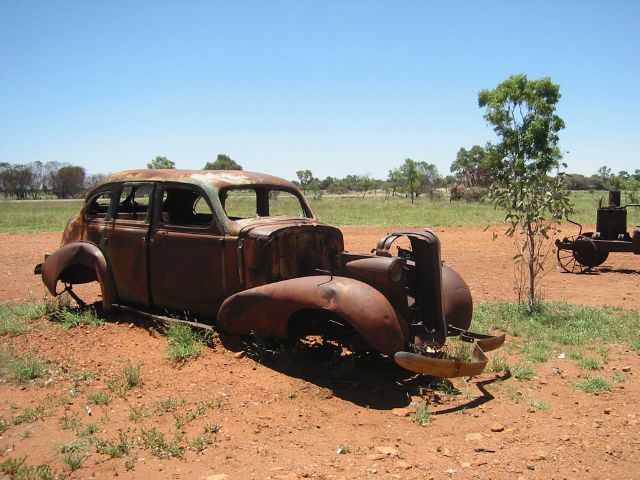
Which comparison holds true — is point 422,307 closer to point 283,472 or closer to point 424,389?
point 424,389

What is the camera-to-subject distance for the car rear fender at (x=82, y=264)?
6.09 m

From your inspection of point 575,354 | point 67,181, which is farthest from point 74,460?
point 67,181

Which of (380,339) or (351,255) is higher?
(351,255)

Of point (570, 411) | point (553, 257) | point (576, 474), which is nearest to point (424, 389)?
point (570, 411)

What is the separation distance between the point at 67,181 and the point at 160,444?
74009 mm

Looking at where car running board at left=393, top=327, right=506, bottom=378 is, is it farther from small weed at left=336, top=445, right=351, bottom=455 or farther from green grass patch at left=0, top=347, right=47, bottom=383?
green grass patch at left=0, top=347, right=47, bottom=383

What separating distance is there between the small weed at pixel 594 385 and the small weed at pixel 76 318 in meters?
4.86

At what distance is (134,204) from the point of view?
6660mm

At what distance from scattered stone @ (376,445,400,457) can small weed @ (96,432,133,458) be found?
5.21 ft

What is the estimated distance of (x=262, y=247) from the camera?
4941mm

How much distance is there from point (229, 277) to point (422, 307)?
1771mm

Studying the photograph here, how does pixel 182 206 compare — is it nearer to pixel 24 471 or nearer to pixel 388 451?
pixel 24 471

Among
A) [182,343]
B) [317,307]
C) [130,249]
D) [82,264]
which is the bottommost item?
[182,343]

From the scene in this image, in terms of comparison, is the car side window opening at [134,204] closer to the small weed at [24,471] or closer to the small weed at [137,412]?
the small weed at [137,412]
